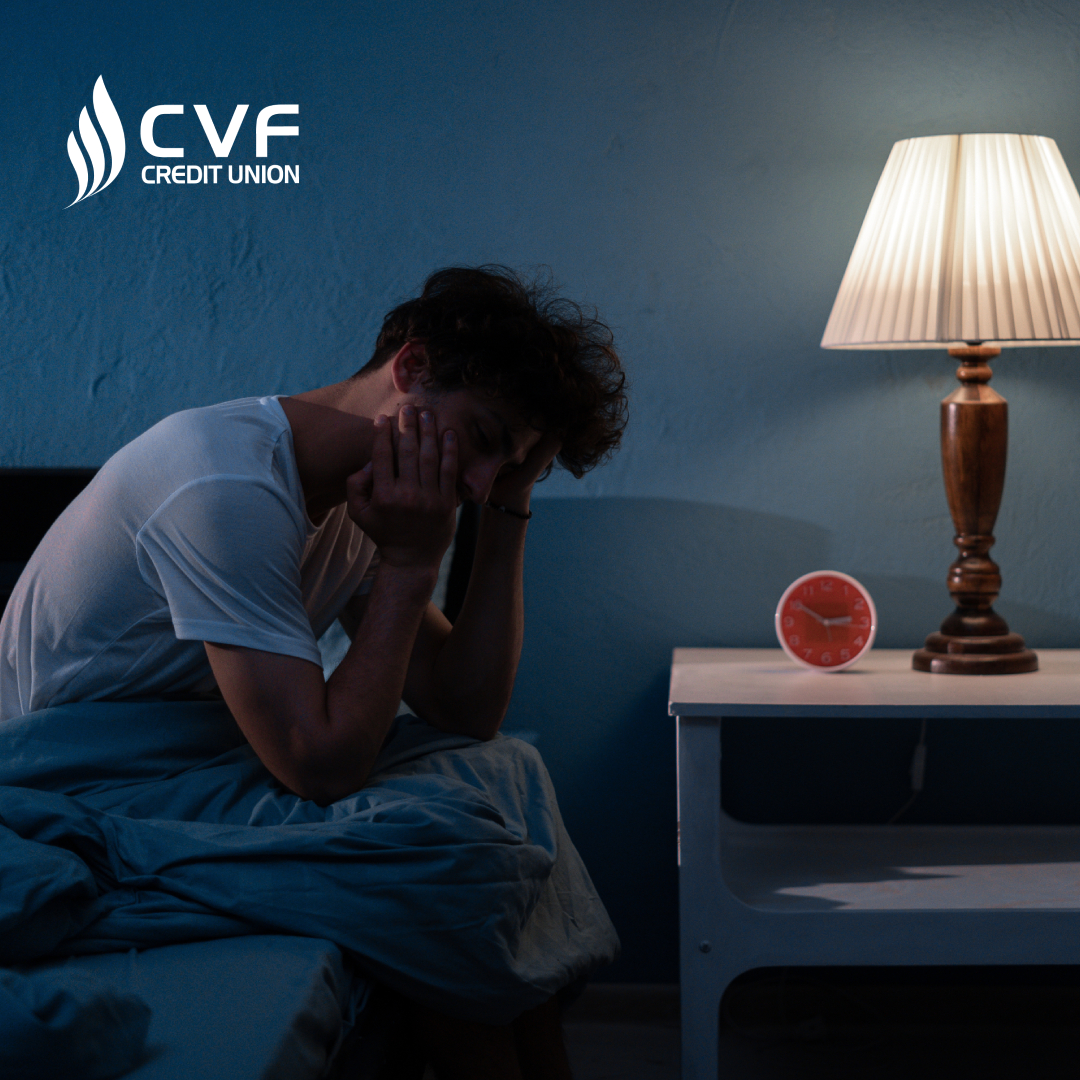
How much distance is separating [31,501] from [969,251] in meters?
1.36

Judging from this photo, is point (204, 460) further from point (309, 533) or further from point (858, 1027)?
point (858, 1027)

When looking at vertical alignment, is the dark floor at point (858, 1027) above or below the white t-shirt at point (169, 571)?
below

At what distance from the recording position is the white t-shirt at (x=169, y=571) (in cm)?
96

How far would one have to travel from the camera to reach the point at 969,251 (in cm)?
135

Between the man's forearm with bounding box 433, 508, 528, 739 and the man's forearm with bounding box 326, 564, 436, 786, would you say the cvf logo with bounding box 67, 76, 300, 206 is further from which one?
the man's forearm with bounding box 326, 564, 436, 786

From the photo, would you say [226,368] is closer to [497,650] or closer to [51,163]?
[51,163]

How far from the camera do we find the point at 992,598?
57.9 inches

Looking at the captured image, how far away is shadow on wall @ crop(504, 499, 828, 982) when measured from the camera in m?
1.71

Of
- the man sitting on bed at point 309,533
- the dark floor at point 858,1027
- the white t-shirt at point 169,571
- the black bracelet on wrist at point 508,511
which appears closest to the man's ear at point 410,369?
the man sitting on bed at point 309,533

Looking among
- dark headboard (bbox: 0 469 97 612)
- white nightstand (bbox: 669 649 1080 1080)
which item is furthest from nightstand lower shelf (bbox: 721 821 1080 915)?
dark headboard (bbox: 0 469 97 612)

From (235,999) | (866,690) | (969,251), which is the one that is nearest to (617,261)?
(969,251)

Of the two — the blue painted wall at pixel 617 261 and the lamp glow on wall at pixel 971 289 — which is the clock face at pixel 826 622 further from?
the blue painted wall at pixel 617 261

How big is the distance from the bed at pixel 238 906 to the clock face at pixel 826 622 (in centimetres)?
52

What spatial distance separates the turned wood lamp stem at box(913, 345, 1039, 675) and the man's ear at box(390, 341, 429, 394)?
74cm
